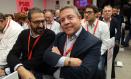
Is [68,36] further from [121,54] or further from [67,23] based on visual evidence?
[121,54]

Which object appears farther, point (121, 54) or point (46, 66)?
point (121, 54)

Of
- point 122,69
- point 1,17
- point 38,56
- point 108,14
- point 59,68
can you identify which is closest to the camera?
point 59,68

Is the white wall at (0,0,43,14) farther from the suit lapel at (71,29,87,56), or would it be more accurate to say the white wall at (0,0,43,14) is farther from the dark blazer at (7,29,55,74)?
the suit lapel at (71,29,87,56)

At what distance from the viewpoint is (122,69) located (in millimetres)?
6293

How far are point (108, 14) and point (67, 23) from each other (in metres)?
3.18

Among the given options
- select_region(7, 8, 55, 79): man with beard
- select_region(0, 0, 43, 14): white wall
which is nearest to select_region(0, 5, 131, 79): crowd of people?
select_region(7, 8, 55, 79): man with beard

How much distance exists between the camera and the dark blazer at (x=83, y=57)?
249 cm

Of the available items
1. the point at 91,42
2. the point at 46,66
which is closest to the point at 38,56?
the point at 46,66

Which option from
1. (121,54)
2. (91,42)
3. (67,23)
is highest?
(67,23)

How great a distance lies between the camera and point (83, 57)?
2568 millimetres

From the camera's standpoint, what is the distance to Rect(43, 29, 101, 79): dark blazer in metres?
2.49

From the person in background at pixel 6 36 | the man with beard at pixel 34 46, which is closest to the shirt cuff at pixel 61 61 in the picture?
the man with beard at pixel 34 46

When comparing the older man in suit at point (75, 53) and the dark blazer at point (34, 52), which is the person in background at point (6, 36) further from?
the older man in suit at point (75, 53)

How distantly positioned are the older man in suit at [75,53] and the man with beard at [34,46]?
449 millimetres
